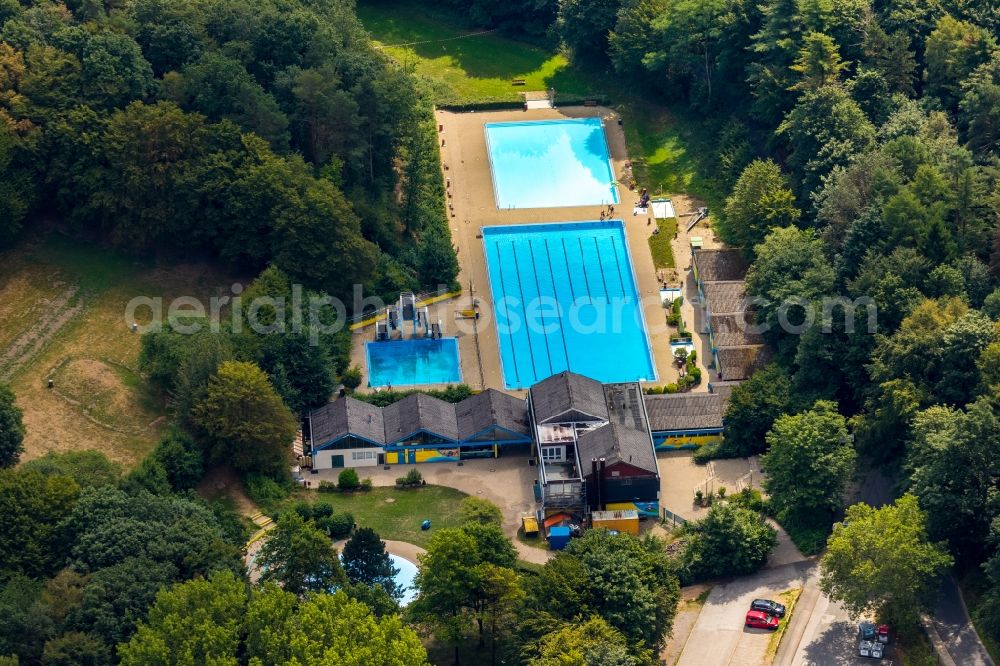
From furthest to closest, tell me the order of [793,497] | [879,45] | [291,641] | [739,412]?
[879,45], [739,412], [793,497], [291,641]

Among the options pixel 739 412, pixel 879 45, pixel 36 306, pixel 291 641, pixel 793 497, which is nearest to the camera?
pixel 291 641

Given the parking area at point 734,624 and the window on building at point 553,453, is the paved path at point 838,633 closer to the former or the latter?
the parking area at point 734,624

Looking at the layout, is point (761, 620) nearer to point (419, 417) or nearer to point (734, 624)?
point (734, 624)

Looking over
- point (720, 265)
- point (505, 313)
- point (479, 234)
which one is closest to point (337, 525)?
point (505, 313)

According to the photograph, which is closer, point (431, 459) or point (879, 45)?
point (431, 459)

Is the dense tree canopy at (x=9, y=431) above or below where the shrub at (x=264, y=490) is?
above

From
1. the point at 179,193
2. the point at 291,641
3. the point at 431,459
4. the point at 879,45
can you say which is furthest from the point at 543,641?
the point at 879,45

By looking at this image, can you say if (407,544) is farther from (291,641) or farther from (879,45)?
(879,45)

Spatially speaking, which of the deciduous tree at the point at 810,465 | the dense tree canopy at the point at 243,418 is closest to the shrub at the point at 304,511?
the dense tree canopy at the point at 243,418
